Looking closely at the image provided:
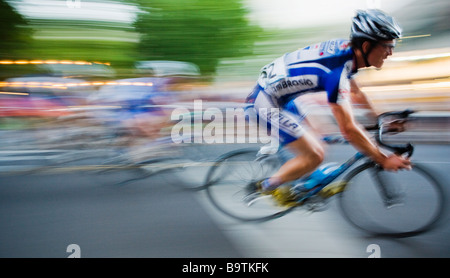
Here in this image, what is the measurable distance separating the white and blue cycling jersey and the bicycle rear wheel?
31cm

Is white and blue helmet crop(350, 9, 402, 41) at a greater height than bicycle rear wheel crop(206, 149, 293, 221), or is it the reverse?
white and blue helmet crop(350, 9, 402, 41)

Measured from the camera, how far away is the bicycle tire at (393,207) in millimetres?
2467

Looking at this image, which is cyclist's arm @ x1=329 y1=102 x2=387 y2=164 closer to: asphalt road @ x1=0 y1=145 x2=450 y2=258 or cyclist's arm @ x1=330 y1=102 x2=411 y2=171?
cyclist's arm @ x1=330 y1=102 x2=411 y2=171

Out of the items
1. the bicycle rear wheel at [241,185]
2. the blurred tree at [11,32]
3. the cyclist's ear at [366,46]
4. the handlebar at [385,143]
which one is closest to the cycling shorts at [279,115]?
the bicycle rear wheel at [241,185]

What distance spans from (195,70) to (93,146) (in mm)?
1349

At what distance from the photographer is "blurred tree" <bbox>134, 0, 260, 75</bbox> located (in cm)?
253

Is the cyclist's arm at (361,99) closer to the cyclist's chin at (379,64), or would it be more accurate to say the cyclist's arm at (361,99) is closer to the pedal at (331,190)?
the cyclist's chin at (379,64)

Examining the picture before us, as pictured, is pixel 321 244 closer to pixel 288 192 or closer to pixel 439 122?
pixel 288 192

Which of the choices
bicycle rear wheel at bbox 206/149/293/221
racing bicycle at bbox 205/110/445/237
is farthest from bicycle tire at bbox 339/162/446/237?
bicycle rear wheel at bbox 206/149/293/221

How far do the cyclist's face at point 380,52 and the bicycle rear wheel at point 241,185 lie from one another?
3.18 ft

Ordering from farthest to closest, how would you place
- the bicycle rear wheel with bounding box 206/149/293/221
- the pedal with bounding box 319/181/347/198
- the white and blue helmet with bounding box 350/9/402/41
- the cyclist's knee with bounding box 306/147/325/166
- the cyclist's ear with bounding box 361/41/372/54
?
the bicycle rear wheel with bounding box 206/149/293/221, the pedal with bounding box 319/181/347/198, the cyclist's knee with bounding box 306/147/325/166, the cyclist's ear with bounding box 361/41/372/54, the white and blue helmet with bounding box 350/9/402/41

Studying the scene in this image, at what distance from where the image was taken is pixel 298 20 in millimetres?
2307
